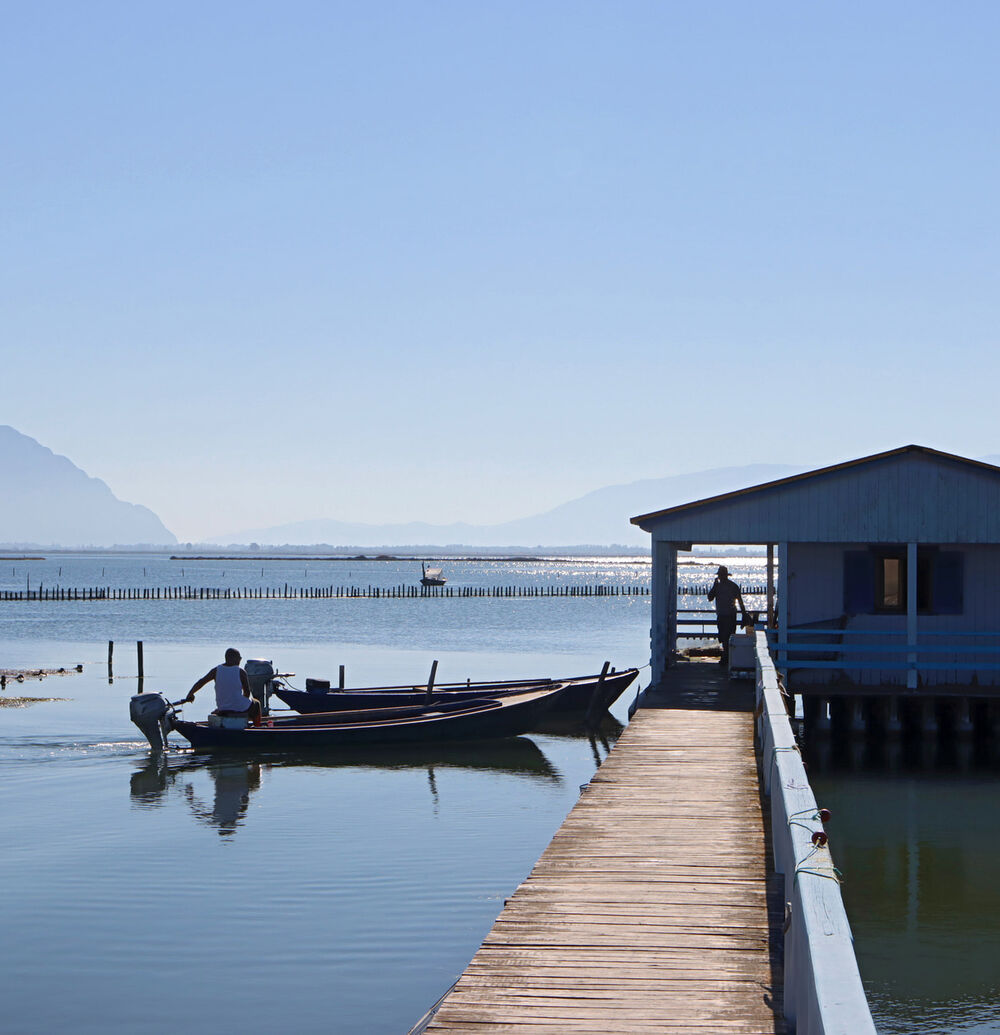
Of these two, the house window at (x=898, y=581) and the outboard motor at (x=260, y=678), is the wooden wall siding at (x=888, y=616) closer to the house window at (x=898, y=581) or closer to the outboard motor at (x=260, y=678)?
the house window at (x=898, y=581)

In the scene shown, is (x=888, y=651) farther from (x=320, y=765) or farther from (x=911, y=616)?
(x=320, y=765)

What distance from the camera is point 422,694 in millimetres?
31172

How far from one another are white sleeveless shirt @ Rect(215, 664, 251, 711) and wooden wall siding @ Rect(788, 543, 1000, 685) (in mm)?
11379

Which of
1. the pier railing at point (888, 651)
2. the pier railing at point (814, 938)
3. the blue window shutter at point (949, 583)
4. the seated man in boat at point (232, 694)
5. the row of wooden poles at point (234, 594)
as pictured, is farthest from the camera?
the row of wooden poles at point (234, 594)

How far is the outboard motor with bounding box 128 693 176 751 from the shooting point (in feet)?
85.7

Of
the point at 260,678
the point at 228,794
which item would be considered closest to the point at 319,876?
the point at 228,794

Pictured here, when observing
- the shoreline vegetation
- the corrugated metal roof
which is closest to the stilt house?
the corrugated metal roof

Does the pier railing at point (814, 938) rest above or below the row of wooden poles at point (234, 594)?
above

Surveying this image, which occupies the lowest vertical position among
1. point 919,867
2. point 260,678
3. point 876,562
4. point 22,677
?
point 919,867

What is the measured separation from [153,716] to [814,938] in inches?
909

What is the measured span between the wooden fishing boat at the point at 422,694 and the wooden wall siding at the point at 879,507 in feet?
25.4

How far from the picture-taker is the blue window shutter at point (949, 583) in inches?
966

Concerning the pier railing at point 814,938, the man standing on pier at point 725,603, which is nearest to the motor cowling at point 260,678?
the man standing on pier at point 725,603

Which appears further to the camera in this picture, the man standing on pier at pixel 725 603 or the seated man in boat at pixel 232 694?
the man standing on pier at pixel 725 603
